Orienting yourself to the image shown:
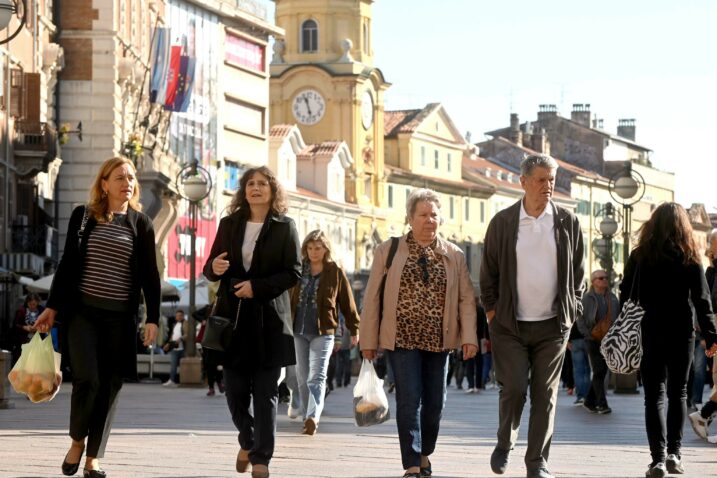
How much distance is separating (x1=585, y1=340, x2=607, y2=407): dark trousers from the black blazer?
414 inches

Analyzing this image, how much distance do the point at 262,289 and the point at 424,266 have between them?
3.49ft

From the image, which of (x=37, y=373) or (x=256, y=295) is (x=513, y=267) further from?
(x=37, y=373)

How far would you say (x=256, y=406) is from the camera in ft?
40.8

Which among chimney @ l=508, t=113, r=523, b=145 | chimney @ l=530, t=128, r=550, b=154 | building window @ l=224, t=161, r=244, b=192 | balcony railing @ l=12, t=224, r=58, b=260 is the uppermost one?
chimney @ l=508, t=113, r=523, b=145

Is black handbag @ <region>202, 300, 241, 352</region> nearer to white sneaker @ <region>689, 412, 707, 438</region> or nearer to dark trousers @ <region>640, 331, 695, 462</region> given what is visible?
dark trousers @ <region>640, 331, 695, 462</region>

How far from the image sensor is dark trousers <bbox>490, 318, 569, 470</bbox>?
12.2m

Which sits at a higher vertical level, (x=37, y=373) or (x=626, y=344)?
(x=626, y=344)

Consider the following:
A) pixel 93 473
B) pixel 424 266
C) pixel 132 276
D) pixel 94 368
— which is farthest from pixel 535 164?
pixel 93 473

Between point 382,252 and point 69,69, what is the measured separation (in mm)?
44217

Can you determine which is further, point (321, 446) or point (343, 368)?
point (343, 368)

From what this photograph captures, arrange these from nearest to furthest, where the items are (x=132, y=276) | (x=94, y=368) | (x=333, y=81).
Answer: (x=94, y=368) → (x=132, y=276) → (x=333, y=81)

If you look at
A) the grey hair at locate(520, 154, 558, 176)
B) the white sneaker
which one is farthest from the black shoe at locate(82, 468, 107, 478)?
the white sneaker

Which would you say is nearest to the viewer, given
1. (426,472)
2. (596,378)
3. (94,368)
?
(94,368)

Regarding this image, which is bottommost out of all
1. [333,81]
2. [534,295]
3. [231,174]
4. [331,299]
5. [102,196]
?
[534,295]
